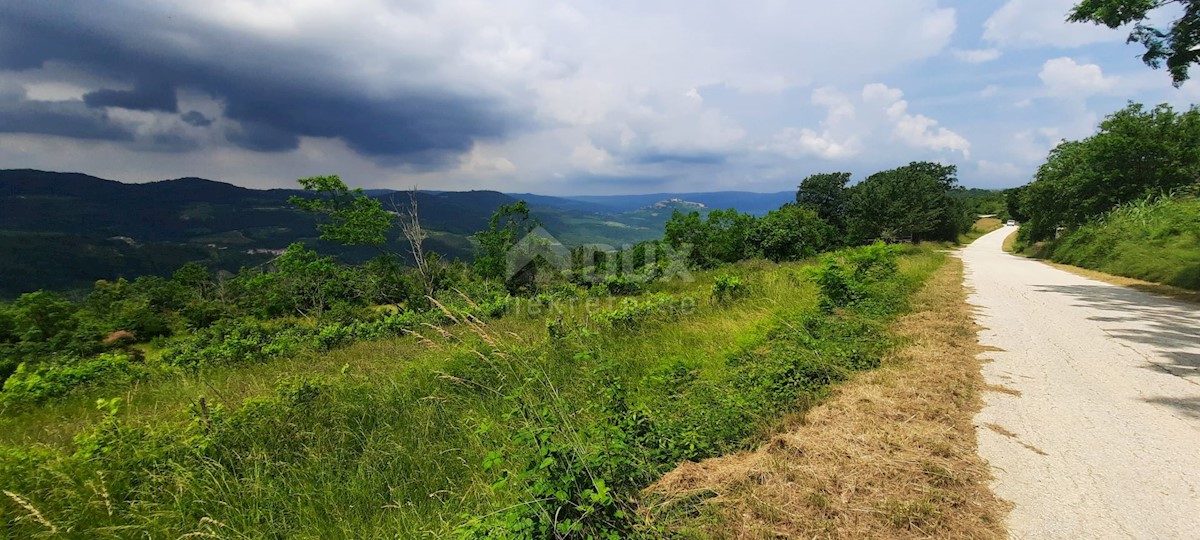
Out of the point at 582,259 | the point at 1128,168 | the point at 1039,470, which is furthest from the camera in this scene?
the point at 582,259

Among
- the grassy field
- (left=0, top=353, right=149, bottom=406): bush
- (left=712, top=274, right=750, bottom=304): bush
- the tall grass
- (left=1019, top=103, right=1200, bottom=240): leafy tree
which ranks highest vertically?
(left=1019, top=103, right=1200, bottom=240): leafy tree


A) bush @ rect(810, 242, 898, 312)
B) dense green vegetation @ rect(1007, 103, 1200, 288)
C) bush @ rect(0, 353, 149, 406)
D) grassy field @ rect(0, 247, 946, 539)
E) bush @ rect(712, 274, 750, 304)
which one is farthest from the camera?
dense green vegetation @ rect(1007, 103, 1200, 288)

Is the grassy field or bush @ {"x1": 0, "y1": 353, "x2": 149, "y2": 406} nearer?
the grassy field

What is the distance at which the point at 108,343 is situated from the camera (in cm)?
1903

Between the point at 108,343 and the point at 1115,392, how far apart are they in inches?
1183

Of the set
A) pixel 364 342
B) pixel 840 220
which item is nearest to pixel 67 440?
pixel 364 342

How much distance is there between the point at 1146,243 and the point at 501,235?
34817 mm

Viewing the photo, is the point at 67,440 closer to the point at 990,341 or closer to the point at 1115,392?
the point at 1115,392

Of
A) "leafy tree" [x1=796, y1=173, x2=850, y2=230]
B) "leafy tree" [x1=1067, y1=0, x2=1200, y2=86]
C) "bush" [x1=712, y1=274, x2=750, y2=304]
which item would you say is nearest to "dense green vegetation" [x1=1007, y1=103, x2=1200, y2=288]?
"leafy tree" [x1=1067, y1=0, x2=1200, y2=86]

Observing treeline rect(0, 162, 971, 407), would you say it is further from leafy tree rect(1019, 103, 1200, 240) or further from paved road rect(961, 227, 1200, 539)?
leafy tree rect(1019, 103, 1200, 240)

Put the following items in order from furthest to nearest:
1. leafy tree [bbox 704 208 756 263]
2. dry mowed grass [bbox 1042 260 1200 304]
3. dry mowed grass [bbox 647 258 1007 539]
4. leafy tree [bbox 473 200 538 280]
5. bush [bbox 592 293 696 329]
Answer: leafy tree [bbox 473 200 538 280]
leafy tree [bbox 704 208 756 263]
dry mowed grass [bbox 1042 260 1200 304]
bush [bbox 592 293 696 329]
dry mowed grass [bbox 647 258 1007 539]

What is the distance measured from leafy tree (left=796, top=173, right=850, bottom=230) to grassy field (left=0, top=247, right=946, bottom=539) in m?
68.6

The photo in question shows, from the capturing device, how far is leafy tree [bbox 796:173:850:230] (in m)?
66.7

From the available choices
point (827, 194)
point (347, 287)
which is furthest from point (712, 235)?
point (827, 194)
